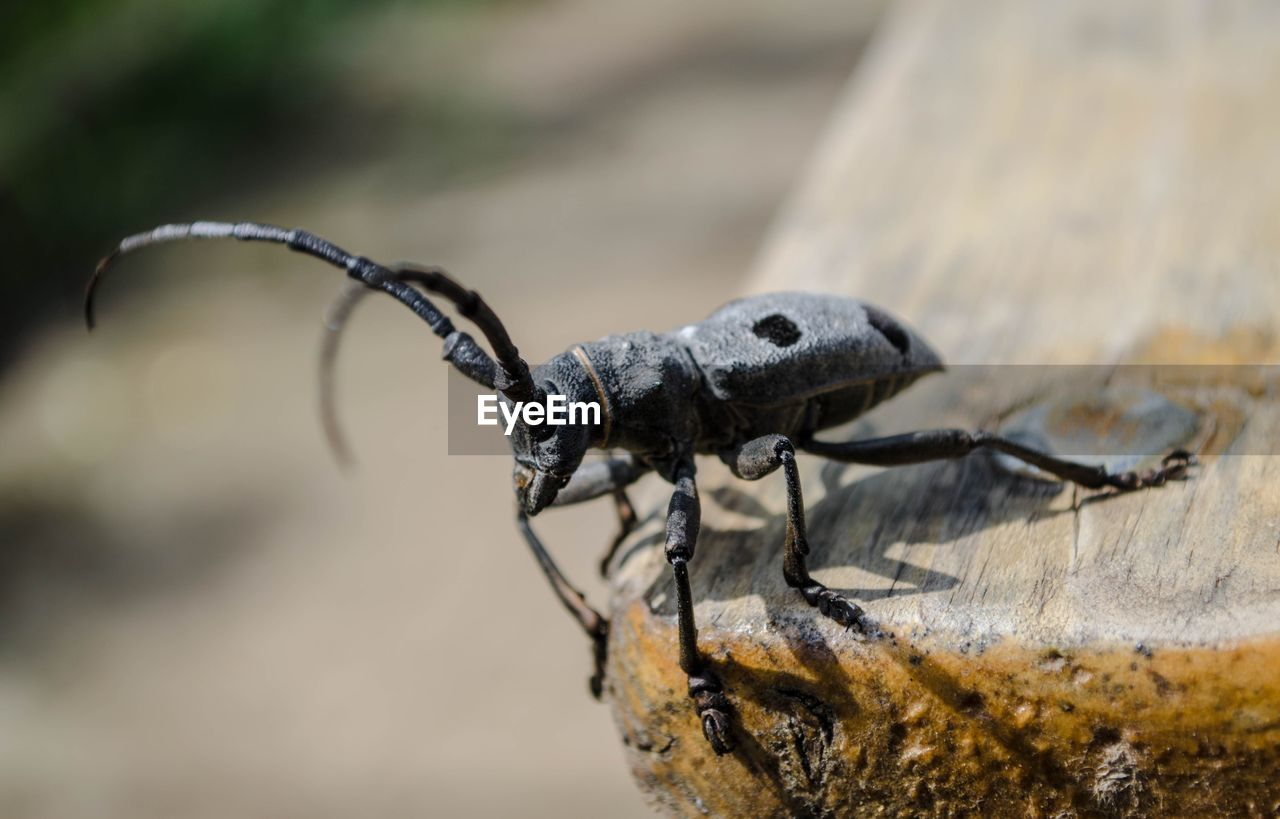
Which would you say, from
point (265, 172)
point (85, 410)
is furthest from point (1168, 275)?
point (265, 172)

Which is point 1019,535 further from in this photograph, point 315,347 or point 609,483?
point 315,347

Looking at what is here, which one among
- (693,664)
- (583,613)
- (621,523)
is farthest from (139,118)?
(693,664)

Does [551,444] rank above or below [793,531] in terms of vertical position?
above

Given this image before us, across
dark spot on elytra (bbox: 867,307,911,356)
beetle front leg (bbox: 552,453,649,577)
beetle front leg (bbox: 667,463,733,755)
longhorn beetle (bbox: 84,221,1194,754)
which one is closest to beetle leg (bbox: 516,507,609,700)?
longhorn beetle (bbox: 84,221,1194,754)

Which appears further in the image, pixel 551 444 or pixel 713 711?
pixel 551 444

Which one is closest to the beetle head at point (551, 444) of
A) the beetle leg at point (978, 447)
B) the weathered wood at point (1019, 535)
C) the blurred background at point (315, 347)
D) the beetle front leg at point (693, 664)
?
the weathered wood at point (1019, 535)

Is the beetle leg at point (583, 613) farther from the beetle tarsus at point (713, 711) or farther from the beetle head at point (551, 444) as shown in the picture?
the beetle tarsus at point (713, 711)

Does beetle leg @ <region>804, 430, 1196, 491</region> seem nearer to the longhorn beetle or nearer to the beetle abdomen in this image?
the longhorn beetle
